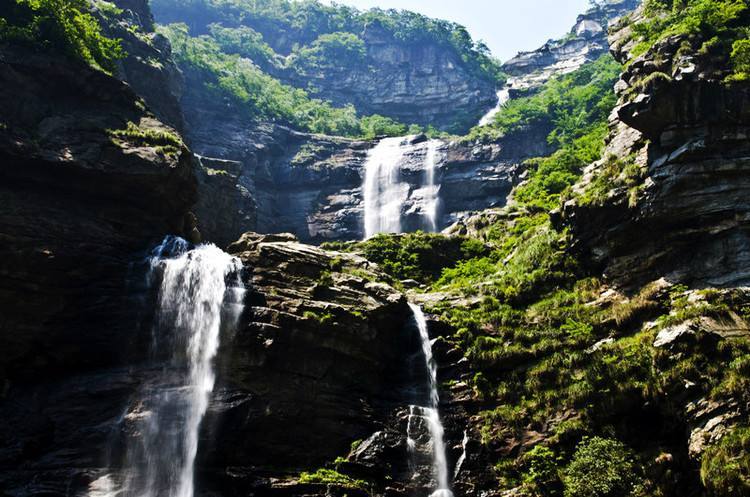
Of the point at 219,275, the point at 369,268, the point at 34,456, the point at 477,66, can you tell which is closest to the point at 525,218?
the point at 369,268

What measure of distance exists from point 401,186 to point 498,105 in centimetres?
3299

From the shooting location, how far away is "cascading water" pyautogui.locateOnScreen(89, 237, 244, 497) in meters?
17.5

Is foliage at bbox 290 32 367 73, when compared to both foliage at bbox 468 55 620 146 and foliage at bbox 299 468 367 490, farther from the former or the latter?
foliage at bbox 299 468 367 490

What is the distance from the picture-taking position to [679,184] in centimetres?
2128

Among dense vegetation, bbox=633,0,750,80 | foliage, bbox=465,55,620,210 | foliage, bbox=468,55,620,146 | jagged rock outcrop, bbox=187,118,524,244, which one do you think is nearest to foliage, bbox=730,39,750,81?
dense vegetation, bbox=633,0,750,80

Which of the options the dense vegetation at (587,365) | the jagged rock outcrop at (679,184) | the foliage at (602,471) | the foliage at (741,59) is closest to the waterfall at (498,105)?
the dense vegetation at (587,365)

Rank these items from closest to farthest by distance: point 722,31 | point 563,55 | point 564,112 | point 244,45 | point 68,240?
point 68,240 → point 722,31 → point 564,112 → point 563,55 → point 244,45

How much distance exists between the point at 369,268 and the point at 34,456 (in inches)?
589

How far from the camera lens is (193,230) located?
87.4ft

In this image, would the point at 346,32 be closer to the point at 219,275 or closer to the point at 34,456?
the point at 219,275

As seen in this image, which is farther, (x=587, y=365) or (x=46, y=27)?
(x=46, y=27)

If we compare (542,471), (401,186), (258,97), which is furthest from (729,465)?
(258,97)

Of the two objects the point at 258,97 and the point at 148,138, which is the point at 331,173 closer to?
the point at 258,97

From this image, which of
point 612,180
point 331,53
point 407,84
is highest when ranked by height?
point 331,53
